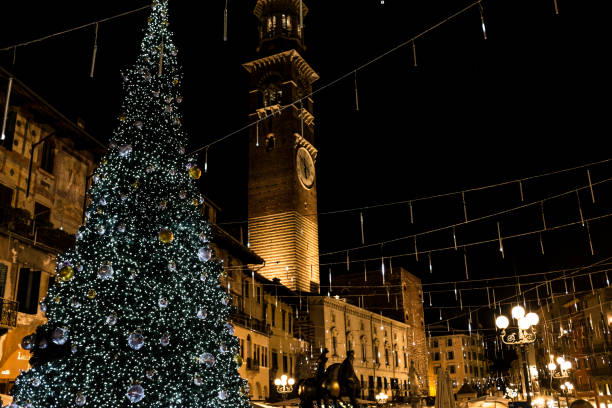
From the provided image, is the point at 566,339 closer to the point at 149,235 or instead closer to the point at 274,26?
the point at 274,26

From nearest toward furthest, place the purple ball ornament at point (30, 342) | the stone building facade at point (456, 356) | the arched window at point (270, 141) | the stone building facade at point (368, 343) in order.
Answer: the purple ball ornament at point (30, 342) < the stone building facade at point (368, 343) < the arched window at point (270, 141) < the stone building facade at point (456, 356)

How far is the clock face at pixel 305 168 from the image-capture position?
52875 millimetres

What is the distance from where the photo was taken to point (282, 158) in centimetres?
5231

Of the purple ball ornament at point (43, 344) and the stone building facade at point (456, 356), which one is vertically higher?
the stone building facade at point (456, 356)

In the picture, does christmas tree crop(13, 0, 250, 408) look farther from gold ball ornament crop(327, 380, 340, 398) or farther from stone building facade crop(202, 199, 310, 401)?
stone building facade crop(202, 199, 310, 401)

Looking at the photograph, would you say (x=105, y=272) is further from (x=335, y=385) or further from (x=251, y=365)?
(x=251, y=365)

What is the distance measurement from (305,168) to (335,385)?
143 ft

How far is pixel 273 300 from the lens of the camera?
1592 inches

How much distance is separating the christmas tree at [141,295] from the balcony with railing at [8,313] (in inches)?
301

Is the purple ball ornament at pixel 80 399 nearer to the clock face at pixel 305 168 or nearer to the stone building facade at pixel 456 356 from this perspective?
the clock face at pixel 305 168

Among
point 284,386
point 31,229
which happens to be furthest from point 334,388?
point 284,386

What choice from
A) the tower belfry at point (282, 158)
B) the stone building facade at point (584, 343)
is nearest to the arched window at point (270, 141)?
the tower belfry at point (282, 158)

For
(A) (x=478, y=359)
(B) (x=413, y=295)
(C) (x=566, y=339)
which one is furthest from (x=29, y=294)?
(A) (x=478, y=359)

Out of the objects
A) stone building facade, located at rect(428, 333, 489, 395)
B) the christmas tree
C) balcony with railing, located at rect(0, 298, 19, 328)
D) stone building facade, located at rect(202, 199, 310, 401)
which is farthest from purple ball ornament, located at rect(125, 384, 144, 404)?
stone building facade, located at rect(428, 333, 489, 395)
